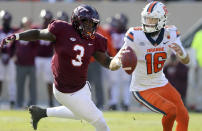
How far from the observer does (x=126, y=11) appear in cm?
1340

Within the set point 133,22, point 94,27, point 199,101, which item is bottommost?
point 199,101

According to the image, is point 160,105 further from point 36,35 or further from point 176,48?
point 36,35

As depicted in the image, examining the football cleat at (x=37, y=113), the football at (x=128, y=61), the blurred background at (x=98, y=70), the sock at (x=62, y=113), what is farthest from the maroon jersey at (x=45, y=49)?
the football at (x=128, y=61)

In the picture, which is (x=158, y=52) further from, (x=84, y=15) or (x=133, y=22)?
(x=133, y=22)

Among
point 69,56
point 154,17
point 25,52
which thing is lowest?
point 25,52

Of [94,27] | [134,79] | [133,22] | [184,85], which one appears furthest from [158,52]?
[133,22]

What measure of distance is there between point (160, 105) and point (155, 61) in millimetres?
572

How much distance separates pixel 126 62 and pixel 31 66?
5814mm

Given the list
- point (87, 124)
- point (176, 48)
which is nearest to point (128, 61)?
point (176, 48)

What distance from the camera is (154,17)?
6.25 meters

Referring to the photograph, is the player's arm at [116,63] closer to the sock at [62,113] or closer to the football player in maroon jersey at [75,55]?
the football player in maroon jersey at [75,55]

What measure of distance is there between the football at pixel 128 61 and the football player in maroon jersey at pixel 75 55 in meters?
0.47

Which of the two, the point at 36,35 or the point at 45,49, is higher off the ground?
the point at 36,35

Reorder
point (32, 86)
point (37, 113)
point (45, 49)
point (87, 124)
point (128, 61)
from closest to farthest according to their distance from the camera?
point (128, 61) → point (37, 113) → point (87, 124) → point (45, 49) → point (32, 86)
